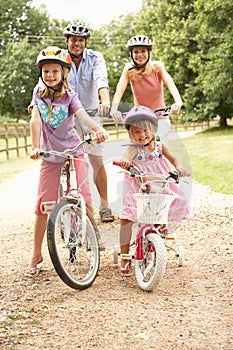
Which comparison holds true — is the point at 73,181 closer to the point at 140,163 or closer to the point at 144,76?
the point at 140,163

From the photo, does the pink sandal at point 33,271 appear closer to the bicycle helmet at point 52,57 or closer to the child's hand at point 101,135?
the child's hand at point 101,135

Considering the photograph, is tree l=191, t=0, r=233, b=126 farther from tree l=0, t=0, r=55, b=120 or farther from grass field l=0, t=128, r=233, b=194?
tree l=0, t=0, r=55, b=120

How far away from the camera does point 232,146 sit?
819 inches

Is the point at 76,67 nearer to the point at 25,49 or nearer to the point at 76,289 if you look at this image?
the point at 76,289

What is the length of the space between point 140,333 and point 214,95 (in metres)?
26.4

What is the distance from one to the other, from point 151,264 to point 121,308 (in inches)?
22.0

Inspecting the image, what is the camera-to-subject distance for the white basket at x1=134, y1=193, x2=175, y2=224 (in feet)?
15.7

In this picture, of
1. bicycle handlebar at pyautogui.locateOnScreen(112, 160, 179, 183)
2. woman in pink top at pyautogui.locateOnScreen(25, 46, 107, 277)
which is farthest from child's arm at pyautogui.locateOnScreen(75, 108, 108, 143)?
bicycle handlebar at pyautogui.locateOnScreen(112, 160, 179, 183)

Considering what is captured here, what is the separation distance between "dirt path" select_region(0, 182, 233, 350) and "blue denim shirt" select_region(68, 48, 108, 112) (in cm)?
154

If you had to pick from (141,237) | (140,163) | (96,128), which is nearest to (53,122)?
(96,128)

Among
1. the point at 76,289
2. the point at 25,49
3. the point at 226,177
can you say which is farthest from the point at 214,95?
the point at 76,289

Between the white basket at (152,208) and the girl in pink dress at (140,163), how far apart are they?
0.37ft

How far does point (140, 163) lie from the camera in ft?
16.5

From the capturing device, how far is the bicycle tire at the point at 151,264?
450 cm
